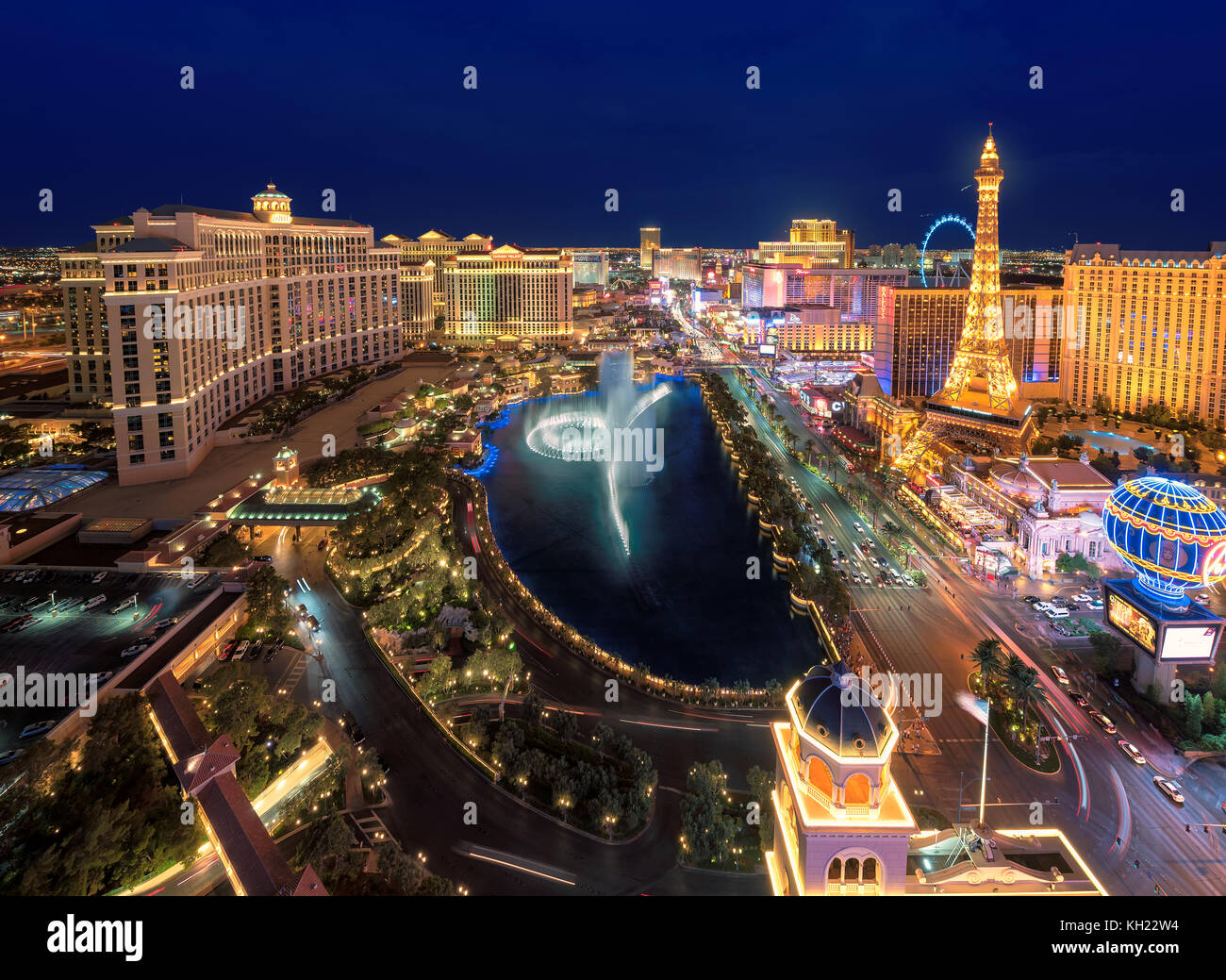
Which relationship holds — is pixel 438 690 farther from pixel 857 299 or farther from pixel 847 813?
pixel 857 299

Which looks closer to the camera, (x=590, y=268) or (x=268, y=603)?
(x=268, y=603)

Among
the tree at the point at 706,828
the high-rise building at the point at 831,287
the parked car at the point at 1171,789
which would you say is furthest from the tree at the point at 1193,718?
the high-rise building at the point at 831,287

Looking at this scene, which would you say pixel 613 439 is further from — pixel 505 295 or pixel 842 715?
pixel 842 715

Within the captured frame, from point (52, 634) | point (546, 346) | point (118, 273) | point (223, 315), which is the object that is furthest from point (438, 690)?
point (546, 346)

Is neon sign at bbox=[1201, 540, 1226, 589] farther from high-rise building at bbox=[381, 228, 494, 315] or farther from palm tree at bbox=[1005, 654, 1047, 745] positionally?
high-rise building at bbox=[381, 228, 494, 315]

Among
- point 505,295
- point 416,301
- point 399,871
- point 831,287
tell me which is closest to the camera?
point 399,871

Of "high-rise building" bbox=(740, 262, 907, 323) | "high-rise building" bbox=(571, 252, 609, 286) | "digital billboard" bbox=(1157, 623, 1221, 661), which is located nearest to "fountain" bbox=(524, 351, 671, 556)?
"digital billboard" bbox=(1157, 623, 1221, 661)

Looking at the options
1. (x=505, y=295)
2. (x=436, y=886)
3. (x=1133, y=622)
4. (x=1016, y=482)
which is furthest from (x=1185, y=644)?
(x=505, y=295)
